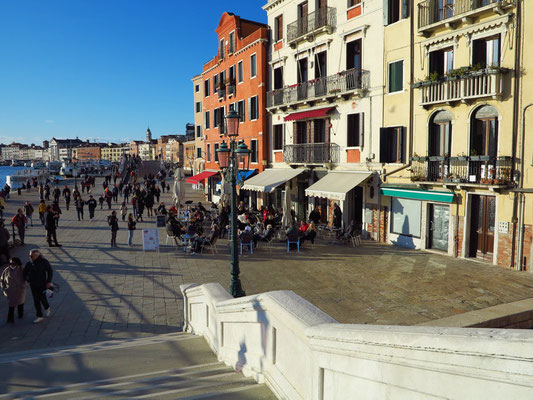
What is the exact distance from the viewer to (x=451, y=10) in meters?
15.5

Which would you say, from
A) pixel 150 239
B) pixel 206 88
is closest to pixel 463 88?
pixel 150 239

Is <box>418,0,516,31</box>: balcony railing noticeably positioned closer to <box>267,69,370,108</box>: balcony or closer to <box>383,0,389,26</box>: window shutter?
<box>383,0,389,26</box>: window shutter

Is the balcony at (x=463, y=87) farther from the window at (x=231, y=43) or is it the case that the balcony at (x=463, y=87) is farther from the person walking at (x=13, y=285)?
the window at (x=231, y=43)

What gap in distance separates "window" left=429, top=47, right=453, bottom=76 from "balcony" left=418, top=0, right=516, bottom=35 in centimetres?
88

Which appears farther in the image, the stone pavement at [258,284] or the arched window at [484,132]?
the arched window at [484,132]

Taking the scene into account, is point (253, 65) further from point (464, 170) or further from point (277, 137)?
point (464, 170)

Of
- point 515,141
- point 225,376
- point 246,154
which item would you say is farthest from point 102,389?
point 515,141

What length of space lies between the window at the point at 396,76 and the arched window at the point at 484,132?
3.79 meters

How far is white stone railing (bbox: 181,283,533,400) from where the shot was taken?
226 centimetres

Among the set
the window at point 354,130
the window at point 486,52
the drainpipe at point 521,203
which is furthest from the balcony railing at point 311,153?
the drainpipe at point 521,203

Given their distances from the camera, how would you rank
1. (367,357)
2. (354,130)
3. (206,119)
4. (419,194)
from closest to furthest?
(367,357)
(419,194)
(354,130)
(206,119)

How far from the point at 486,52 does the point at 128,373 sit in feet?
48.4

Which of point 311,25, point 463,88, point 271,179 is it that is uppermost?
point 311,25

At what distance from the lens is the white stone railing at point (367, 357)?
2.26 metres
